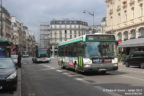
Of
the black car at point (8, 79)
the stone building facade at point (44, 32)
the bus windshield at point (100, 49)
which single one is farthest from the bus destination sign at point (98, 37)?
the stone building facade at point (44, 32)

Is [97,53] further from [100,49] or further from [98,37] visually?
[98,37]

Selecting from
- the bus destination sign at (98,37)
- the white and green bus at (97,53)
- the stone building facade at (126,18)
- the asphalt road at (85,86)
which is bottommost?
the asphalt road at (85,86)

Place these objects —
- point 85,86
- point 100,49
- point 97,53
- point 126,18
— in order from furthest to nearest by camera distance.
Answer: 1. point 126,18
2. point 100,49
3. point 97,53
4. point 85,86

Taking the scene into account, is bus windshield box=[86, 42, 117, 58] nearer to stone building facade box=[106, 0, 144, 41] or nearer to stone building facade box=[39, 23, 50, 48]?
stone building facade box=[106, 0, 144, 41]

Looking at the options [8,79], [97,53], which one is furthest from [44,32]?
[8,79]

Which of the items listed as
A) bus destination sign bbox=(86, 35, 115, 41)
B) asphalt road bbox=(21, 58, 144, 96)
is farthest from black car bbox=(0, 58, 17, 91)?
bus destination sign bbox=(86, 35, 115, 41)

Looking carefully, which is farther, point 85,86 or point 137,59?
point 137,59

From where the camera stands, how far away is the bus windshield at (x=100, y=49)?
15.1 meters

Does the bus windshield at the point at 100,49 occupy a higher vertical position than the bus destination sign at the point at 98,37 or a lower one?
lower

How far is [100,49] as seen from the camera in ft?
50.1

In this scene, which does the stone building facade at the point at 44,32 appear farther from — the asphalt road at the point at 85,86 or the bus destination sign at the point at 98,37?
the asphalt road at the point at 85,86

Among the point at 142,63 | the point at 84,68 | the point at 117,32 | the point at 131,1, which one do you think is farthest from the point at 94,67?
the point at 117,32

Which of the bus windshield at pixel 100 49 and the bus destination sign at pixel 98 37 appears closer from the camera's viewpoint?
the bus windshield at pixel 100 49

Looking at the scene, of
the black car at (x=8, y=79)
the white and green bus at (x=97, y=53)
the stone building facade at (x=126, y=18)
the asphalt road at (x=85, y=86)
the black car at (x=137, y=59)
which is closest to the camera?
the asphalt road at (x=85, y=86)
